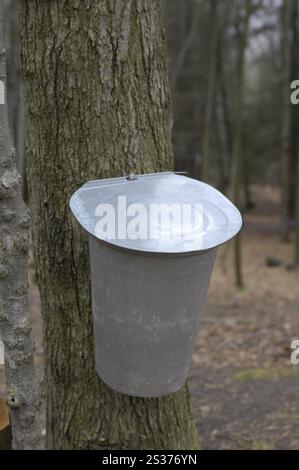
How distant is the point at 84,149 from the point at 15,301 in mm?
748

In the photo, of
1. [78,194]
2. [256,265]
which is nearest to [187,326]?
[78,194]

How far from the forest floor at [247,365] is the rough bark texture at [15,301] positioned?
173 cm

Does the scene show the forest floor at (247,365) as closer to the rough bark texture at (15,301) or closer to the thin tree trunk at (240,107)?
the thin tree trunk at (240,107)

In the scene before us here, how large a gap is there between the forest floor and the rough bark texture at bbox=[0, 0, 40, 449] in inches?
68.2

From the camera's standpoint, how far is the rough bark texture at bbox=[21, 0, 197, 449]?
229 cm

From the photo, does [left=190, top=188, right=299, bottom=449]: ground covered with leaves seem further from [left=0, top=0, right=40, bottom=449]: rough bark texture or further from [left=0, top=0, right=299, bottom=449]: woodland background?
[left=0, top=0, right=40, bottom=449]: rough bark texture

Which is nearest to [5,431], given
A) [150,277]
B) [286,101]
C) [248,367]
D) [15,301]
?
[15,301]

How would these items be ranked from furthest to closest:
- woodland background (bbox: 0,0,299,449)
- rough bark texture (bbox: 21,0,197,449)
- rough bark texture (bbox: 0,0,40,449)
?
woodland background (bbox: 0,0,299,449), rough bark texture (bbox: 21,0,197,449), rough bark texture (bbox: 0,0,40,449)

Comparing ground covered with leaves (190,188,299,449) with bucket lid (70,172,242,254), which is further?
ground covered with leaves (190,188,299,449)

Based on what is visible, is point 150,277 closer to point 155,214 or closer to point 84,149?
point 155,214

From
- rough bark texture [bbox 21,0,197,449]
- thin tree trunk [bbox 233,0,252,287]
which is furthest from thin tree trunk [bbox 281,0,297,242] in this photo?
rough bark texture [bbox 21,0,197,449]

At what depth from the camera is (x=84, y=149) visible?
234 centimetres

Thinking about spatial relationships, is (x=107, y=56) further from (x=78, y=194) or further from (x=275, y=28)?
(x=275, y=28)

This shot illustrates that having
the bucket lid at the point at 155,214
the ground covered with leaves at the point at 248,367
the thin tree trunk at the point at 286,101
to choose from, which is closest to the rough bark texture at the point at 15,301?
the bucket lid at the point at 155,214
